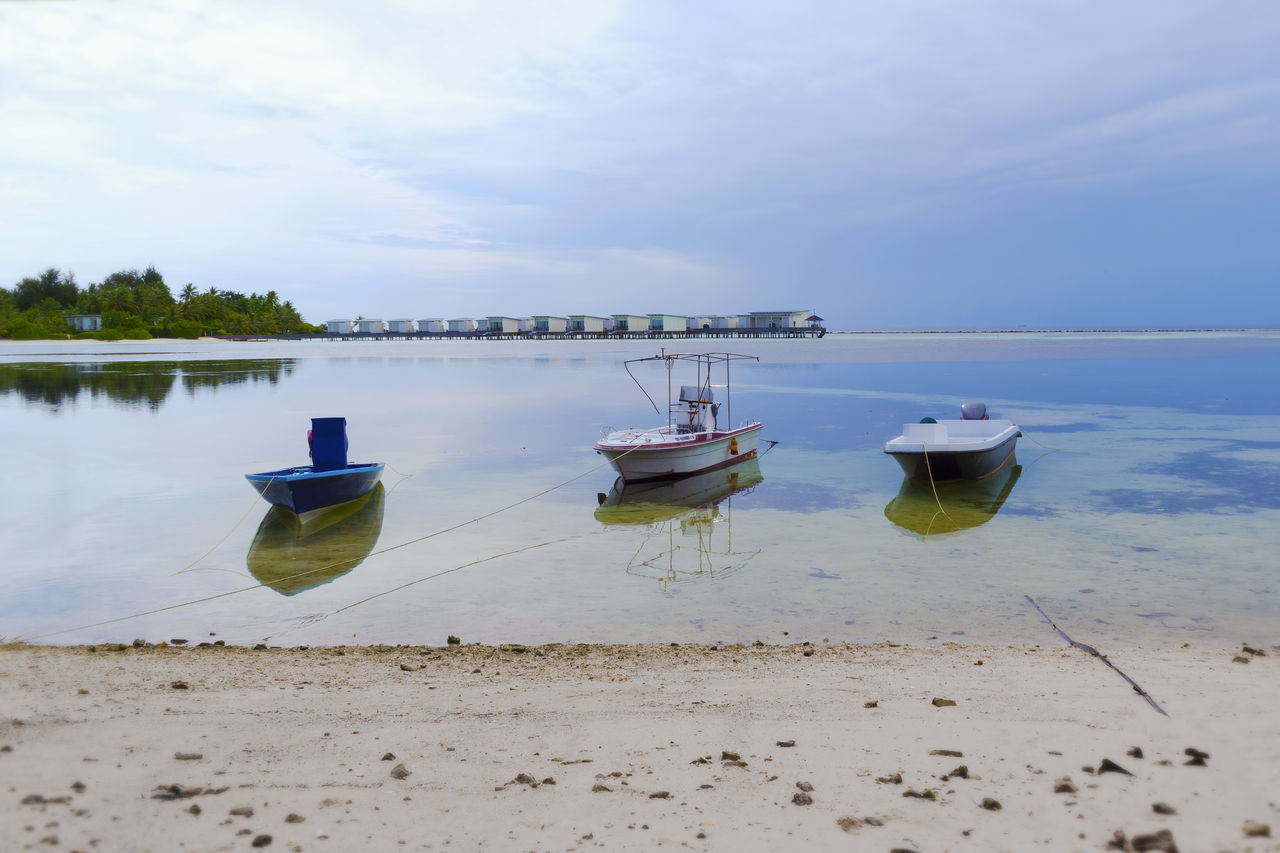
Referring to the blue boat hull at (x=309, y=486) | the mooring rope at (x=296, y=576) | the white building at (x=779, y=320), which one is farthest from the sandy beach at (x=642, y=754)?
the white building at (x=779, y=320)

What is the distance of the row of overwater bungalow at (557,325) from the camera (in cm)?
14712

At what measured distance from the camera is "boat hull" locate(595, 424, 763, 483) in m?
16.4

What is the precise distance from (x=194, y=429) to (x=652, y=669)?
23745 mm

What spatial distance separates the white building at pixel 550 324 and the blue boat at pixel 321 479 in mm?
133946

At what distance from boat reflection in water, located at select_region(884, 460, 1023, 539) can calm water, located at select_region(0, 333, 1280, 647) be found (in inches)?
4.4

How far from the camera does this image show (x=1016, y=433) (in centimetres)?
1853

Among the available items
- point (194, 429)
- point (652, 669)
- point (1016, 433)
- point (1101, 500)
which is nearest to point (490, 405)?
point (194, 429)

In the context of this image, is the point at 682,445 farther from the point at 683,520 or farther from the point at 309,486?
the point at 309,486

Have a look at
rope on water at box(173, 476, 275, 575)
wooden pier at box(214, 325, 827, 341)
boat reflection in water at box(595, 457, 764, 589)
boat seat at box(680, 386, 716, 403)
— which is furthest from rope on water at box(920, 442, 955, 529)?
wooden pier at box(214, 325, 827, 341)

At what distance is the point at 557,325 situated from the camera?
14950 cm

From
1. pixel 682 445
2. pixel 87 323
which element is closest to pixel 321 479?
pixel 682 445

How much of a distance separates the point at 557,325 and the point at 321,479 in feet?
453

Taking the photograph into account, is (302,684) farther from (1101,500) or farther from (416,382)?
(416,382)

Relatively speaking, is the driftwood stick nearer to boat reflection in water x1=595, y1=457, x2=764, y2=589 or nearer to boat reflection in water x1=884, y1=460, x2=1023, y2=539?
boat reflection in water x1=595, y1=457, x2=764, y2=589
